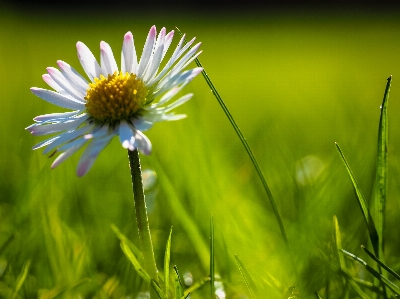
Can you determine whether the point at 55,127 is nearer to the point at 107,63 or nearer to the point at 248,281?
the point at 107,63

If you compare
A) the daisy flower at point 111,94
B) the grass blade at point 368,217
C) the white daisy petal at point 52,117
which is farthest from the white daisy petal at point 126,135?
the grass blade at point 368,217

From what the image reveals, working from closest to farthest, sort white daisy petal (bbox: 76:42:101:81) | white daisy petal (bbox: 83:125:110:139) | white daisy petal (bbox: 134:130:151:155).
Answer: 1. white daisy petal (bbox: 134:130:151:155)
2. white daisy petal (bbox: 83:125:110:139)
3. white daisy petal (bbox: 76:42:101:81)

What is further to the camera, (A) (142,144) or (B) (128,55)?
(B) (128,55)

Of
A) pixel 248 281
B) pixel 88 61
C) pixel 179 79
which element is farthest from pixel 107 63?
pixel 248 281

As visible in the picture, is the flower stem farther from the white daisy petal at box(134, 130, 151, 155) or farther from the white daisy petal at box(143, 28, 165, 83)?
the white daisy petal at box(143, 28, 165, 83)

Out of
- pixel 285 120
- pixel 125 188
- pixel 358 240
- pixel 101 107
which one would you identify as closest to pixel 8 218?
pixel 125 188

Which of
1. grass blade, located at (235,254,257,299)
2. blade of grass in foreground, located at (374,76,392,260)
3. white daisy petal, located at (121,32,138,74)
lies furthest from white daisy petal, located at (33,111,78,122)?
blade of grass in foreground, located at (374,76,392,260)

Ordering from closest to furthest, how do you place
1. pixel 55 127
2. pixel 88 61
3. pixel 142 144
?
pixel 142 144
pixel 55 127
pixel 88 61
